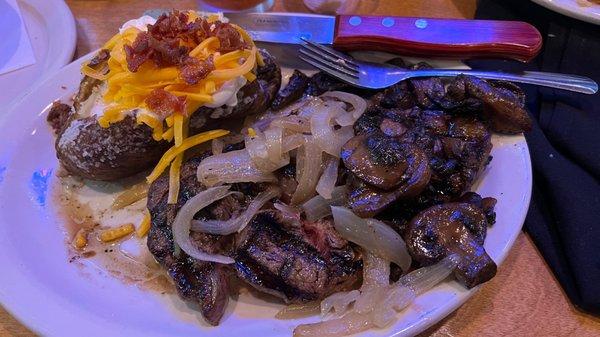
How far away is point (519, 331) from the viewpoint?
4.68 ft

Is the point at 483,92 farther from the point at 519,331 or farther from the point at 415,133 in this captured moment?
the point at 519,331

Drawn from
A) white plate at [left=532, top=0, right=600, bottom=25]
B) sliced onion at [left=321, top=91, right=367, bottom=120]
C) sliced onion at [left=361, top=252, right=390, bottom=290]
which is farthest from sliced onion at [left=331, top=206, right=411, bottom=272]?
white plate at [left=532, top=0, right=600, bottom=25]

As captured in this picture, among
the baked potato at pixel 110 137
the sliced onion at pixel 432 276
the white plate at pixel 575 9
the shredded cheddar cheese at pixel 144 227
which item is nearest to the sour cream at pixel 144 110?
the baked potato at pixel 110 137

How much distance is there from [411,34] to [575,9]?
0.62 metres

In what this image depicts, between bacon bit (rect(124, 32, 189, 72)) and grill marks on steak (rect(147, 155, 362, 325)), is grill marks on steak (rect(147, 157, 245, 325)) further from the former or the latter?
bacon bit (rect(124, 32, 189, 72))

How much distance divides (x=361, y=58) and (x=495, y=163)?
60 cm

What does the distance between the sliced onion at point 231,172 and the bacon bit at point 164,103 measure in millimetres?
171

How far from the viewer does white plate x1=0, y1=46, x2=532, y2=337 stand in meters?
1.34

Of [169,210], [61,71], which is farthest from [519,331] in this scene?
[61,71]

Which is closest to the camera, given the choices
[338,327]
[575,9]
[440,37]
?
[338,327]

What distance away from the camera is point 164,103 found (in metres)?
1.54

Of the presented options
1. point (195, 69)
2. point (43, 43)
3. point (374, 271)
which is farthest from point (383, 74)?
point (43, 43)

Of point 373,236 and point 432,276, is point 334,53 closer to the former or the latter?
point 373,236

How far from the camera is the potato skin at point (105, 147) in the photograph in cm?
161
